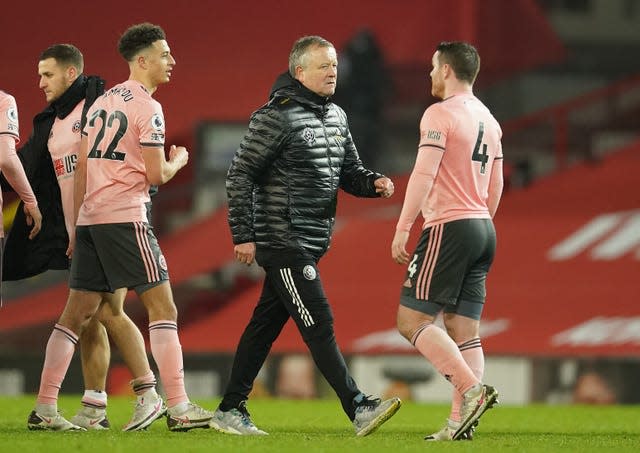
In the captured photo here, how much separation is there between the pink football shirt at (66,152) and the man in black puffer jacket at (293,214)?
0.79 m

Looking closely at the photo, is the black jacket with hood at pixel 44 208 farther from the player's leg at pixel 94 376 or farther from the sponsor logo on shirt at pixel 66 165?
the player's leg at pixel 94 376

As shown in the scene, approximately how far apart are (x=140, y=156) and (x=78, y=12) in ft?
30.7

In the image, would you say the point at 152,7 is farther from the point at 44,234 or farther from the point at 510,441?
the point at 510,441

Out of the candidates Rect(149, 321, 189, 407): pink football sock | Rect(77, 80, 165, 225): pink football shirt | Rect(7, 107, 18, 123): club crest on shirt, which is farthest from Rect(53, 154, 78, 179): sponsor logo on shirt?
Rect(149, 321, 189, 407): pink football sock

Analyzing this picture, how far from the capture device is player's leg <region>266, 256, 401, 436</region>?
19.1 ft

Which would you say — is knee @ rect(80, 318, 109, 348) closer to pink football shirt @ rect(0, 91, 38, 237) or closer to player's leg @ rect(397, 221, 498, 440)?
pink football shirt @ rect(0, 91, 38, 237)

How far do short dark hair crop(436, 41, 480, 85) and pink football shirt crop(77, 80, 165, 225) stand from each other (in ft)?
3.73

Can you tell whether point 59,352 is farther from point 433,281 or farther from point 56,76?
point 433,281

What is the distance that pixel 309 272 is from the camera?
19.5ft

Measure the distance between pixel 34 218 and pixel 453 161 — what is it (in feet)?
5.88

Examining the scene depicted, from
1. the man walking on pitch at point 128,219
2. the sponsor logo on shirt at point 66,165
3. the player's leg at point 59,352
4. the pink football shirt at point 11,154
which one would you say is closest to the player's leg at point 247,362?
the man walking on pitch at point 128,219

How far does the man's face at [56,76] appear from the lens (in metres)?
Result: 6.40

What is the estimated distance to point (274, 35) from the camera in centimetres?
1497

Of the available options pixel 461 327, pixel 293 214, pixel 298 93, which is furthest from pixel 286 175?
pixel 461 327
